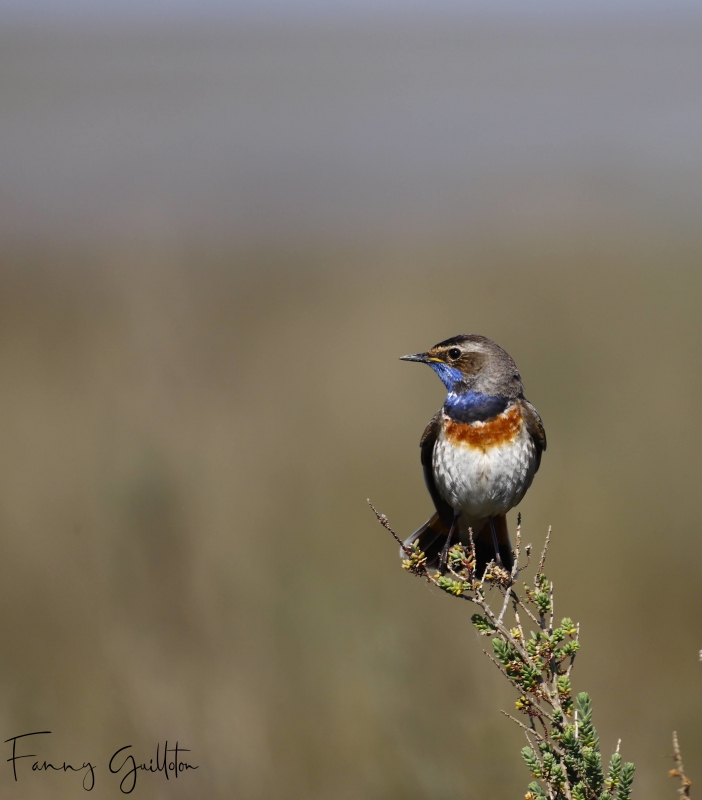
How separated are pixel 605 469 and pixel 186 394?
3994mm

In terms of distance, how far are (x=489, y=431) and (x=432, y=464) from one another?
1.45 ft

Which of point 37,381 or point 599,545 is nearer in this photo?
point 599,545

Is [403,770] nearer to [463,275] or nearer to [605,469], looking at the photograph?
[605,469]

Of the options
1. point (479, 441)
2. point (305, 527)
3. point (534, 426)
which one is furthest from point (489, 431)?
point (305, 527)

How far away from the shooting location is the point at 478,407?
457 cm

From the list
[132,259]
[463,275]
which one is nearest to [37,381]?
[132,259]

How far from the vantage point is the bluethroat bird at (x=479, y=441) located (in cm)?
443

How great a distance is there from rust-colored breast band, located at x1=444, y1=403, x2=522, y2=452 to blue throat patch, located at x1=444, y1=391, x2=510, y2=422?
0.03m

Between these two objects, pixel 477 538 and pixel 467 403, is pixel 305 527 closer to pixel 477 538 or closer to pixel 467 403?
pixel 477 538

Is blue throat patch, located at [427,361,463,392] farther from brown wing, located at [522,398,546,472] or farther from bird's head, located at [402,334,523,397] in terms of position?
brown wing, located at [522,398,546,472]

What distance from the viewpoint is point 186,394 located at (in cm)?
808

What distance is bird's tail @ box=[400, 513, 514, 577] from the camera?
4.82m

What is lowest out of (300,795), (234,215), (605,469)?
(300,795)

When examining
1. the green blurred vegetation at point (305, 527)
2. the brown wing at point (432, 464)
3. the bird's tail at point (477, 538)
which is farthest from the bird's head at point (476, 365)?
the green blurred vegetation at point (305, 527)
